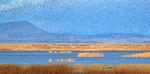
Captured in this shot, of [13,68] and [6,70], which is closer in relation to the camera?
[6,70]

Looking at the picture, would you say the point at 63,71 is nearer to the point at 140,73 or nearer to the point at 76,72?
the point at 76,72

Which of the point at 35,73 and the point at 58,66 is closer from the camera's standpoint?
the point at 35,73

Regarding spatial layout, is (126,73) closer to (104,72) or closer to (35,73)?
(104,72)

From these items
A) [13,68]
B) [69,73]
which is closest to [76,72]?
[69,73]

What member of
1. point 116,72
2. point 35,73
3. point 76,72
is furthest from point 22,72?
point 116,72

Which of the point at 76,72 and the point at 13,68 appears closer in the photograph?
the point at 76,72

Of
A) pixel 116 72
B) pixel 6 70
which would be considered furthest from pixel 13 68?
pixel 116 72

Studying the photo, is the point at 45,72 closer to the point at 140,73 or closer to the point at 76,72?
the point at 76,72
